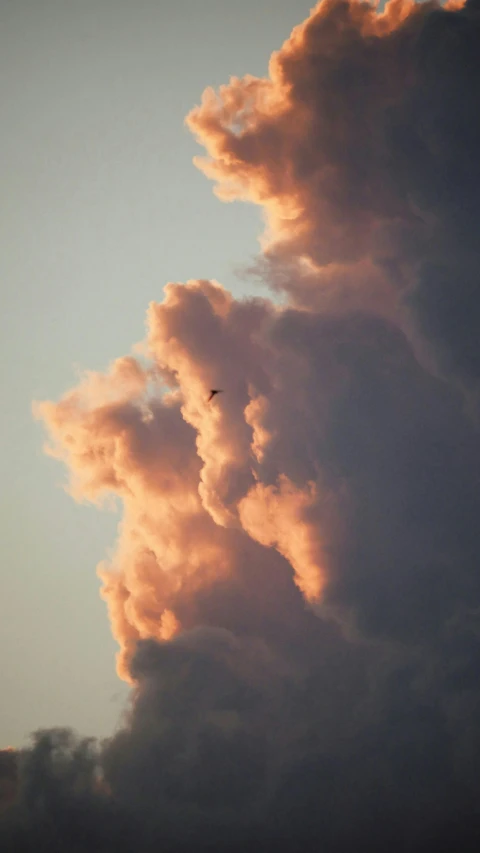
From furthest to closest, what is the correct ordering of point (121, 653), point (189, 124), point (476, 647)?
point (121, 653), point (189, 124), point (476, 647)

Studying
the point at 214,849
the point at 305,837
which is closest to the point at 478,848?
the point at 305,837

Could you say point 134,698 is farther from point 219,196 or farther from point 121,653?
point 219,196

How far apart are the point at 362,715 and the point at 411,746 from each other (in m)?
5.98

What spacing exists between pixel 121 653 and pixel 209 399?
3413 centimetres

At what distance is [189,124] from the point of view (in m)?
113

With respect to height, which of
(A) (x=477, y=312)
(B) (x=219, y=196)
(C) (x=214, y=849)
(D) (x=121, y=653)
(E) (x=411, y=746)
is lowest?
(C) (x=214, y=849)

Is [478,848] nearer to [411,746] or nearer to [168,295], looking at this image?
[411,746]

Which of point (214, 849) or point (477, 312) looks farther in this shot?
point (214, 849)

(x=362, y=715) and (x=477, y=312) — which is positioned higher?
(x=477, y=312)

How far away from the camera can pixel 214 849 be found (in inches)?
4491

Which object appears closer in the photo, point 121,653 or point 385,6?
point 385,6

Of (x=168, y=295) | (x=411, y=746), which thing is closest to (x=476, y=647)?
(x=411, y=746)

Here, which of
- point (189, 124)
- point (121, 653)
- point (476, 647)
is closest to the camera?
point (476, 647)

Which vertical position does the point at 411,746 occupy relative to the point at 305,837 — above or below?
above
